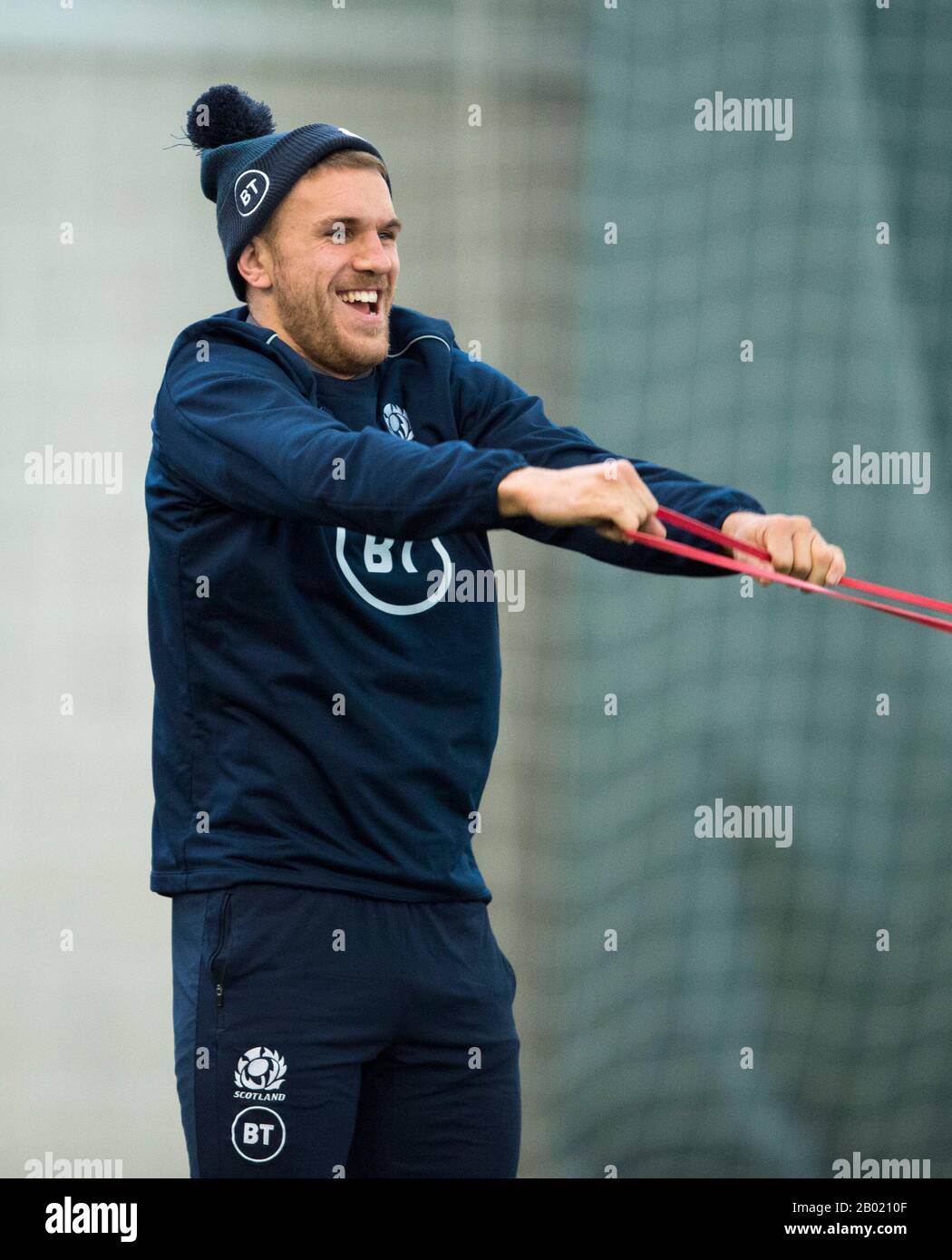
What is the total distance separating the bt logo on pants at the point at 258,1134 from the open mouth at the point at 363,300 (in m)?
0.73


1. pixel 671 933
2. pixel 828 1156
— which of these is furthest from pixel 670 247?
pixel 828 1156

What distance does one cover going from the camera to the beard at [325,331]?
1.54 metres

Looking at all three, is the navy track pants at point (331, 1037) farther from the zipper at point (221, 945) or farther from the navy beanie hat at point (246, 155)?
the navy beanie hat at point (246, 155)

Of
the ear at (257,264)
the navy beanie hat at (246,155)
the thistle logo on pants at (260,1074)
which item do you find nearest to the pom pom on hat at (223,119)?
the navy beanie hat at (246,155)

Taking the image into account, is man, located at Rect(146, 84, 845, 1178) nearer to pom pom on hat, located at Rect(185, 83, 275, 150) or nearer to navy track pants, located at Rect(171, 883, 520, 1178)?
navy track pants, located at Rect(171, 883, 520, 1178)

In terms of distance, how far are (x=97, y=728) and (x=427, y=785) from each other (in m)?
1.23

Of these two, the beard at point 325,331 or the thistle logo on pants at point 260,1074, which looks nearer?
the thistle logo on pants at point 260,1074

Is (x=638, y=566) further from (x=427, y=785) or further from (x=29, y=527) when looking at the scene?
(x=29, y=527)

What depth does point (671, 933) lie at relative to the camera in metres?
2.60

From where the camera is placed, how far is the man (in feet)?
4.67

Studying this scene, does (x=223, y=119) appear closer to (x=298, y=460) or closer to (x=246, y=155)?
(x=246, y=155)

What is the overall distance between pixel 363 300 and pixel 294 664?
36 centimetres

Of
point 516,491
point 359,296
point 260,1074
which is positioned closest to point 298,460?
point 516,491

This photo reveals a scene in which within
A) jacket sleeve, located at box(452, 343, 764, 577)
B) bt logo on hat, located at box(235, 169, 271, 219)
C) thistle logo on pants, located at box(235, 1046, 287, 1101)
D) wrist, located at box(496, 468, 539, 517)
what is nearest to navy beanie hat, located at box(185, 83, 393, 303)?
bt logo on hat, located at box(235, 169, 271, 219)
